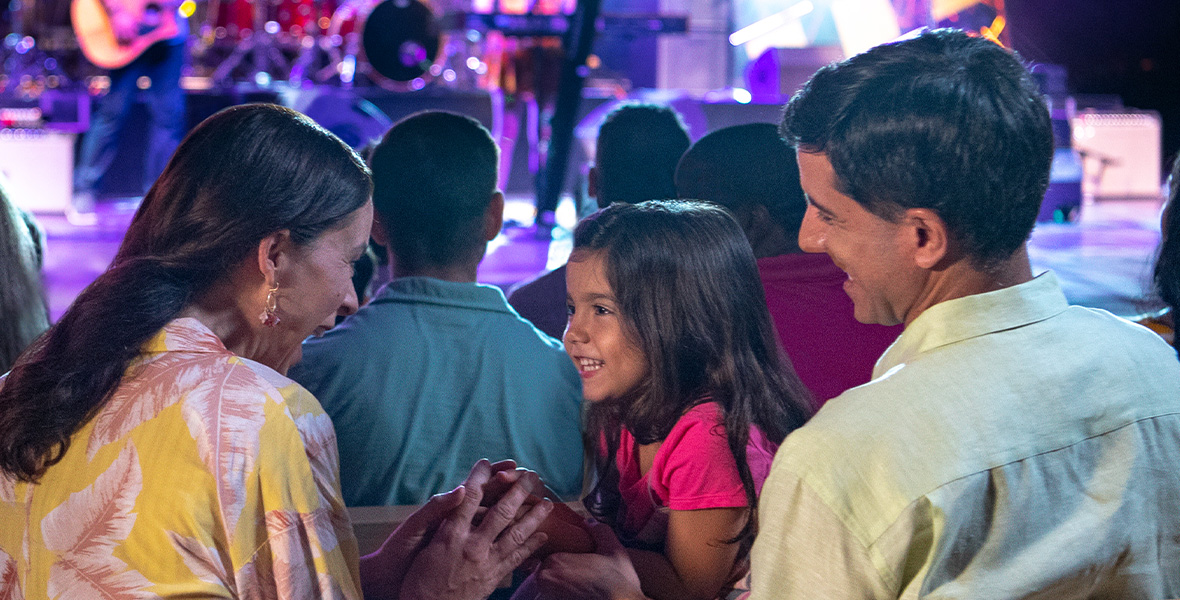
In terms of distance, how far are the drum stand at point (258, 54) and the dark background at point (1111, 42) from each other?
6.64 metres

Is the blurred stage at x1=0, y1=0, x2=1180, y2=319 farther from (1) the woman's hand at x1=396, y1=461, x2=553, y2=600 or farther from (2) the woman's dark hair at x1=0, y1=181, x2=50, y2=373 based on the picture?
(1) the woman's hand at x1=396, y1=461, x2=553, y2=600

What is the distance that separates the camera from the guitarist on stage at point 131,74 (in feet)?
21.2

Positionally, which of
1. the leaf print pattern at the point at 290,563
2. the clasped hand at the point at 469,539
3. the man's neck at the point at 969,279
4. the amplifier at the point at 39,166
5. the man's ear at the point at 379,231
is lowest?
the amplifier at the point at 39,166

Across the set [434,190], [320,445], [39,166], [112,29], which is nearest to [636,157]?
[434,190]

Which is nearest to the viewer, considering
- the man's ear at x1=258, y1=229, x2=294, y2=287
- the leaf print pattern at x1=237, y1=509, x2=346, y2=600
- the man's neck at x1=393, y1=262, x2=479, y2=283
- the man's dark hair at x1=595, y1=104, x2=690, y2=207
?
the leaf print pattern at x1=237, y1=509, x2=346, y2=600

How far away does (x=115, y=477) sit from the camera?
91 cm

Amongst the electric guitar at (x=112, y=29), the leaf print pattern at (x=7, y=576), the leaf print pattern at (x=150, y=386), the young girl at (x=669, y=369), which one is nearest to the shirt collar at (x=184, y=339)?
the leaf print pattern at (x=150, y=386)

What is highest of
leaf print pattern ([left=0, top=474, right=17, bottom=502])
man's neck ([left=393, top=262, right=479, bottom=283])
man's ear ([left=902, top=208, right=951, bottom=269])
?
man's ear ([left=902, top=208, right=951, bottom=269])

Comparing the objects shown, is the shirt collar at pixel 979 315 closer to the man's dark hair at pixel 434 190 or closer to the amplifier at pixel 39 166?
the man's dark hair at pixel 434 190

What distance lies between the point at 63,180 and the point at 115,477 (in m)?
6.44

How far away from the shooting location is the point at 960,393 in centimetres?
71

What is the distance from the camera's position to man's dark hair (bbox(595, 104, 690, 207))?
2391mm

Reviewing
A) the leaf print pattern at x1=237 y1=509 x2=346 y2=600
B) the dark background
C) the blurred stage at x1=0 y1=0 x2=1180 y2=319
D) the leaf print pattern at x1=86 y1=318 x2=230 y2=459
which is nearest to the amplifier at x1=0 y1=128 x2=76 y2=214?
the blurred stage at x1=0 y1=0 x2=1180 y2=319

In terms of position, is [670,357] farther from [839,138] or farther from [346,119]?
[346,119]
